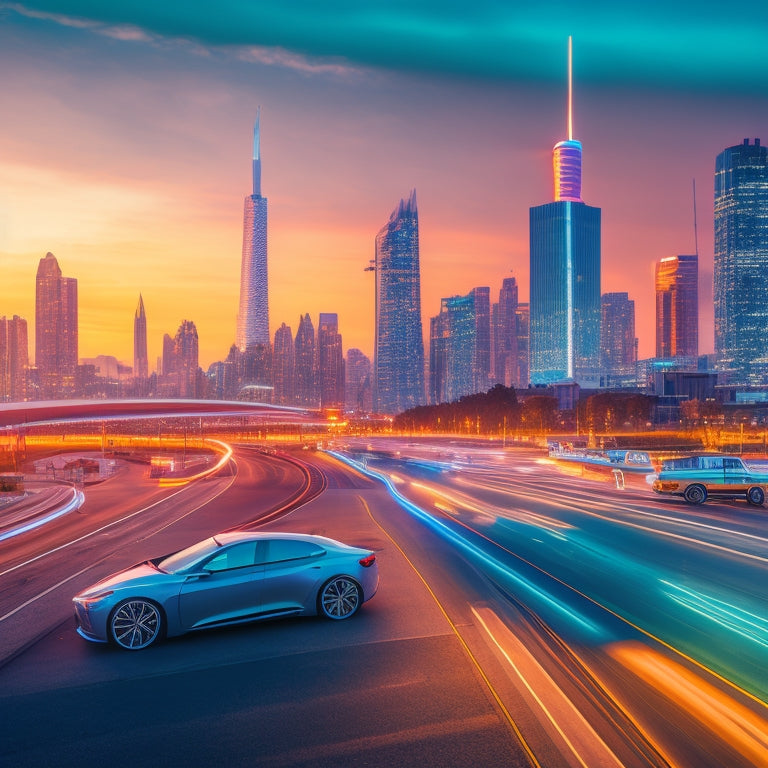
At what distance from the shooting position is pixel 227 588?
360 inches

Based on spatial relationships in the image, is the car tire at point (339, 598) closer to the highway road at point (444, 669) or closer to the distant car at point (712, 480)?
the highway road at point (444, 669)

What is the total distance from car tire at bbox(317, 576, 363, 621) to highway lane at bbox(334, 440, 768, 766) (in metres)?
2.63

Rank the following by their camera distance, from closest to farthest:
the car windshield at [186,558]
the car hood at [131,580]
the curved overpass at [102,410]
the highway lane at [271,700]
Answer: the highway lane at [271,700] < the car hood at [131,580] < the car windshield at [186,558] < the curved overpass at [102,410]

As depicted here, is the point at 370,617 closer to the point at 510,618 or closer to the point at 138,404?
the point at 510,618

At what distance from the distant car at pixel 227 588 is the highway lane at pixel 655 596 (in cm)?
293

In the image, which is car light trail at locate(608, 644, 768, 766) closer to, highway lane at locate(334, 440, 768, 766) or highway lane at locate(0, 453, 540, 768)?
highway lane at locate(334, 440, 768, 766)

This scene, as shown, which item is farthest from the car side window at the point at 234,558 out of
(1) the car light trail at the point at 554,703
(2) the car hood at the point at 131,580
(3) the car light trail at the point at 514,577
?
(3) the car light trail at the point at 514,577

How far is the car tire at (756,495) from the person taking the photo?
75.5 ft

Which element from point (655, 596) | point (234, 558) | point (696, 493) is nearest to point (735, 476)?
point (696, 493)

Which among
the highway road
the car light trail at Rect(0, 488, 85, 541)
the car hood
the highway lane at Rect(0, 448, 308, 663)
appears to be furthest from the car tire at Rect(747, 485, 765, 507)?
the car light trail at Rect(0, 488, 85, 541)

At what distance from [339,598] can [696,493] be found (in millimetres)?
17921

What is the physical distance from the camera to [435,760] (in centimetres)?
584

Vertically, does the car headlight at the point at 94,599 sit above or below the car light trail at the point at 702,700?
above

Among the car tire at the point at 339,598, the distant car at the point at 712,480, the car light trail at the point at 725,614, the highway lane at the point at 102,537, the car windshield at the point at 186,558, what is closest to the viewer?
the car light trail at the point at 725,614
